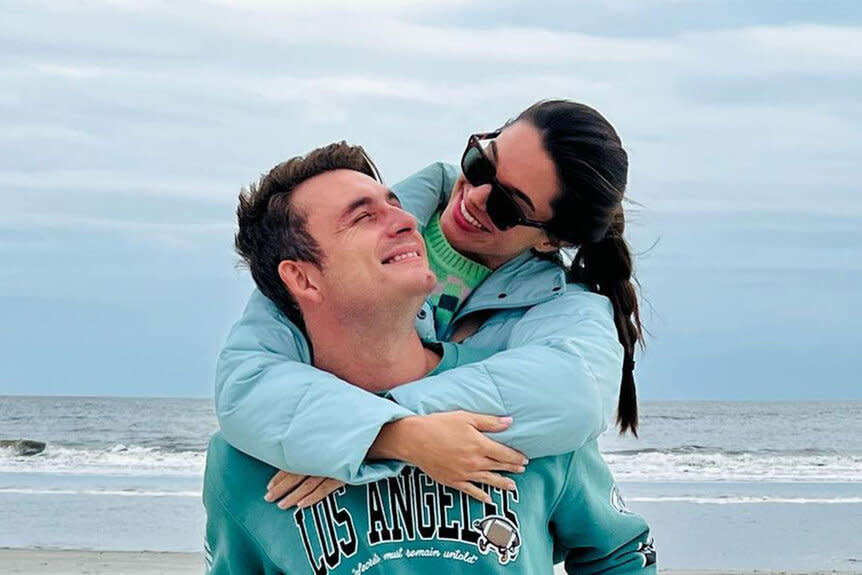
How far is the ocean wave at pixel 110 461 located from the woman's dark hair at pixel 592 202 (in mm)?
14226

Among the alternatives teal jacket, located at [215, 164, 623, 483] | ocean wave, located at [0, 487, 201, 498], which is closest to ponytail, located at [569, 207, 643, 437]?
teal jacket, located at [215, 164, 623, 483]

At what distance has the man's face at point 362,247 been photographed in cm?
207

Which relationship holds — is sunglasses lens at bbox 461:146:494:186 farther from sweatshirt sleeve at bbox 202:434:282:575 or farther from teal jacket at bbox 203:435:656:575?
sweatshirt sleeve at bbox 202:434:282:575

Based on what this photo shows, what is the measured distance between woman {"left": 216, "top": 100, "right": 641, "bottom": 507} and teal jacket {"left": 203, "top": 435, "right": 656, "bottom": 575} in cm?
6

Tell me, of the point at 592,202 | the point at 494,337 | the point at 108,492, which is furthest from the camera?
the point at 108,492

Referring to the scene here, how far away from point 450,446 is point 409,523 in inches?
6.8

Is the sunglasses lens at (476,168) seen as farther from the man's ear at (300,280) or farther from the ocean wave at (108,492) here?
the ocean wave at (108,492)

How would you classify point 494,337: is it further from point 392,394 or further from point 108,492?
point 108,492

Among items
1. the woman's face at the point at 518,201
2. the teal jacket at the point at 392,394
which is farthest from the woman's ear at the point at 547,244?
the teal jacket at the point at 392,394

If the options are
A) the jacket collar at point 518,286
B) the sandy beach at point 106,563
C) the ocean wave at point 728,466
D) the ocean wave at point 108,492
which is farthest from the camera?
the ocean wave at point 728,466

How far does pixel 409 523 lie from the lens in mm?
2043

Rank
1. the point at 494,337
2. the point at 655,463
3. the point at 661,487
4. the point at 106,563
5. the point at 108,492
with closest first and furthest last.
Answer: the point at 494,337
the point at 106,563
the point at 108,492
the point at 661,487
the point at 655,463

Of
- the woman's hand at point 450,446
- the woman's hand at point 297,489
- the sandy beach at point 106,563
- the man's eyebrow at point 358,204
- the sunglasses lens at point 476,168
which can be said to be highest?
the sunglasses lens at point 476,168

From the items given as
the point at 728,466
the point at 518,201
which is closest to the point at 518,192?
the point at 518,201
